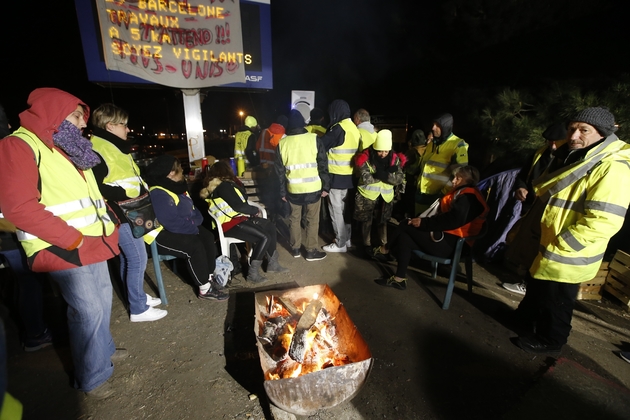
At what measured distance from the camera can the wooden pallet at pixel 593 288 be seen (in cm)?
338

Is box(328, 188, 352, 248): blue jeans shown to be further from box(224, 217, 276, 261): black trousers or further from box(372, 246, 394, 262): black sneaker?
box(224, 217, 276, 261): black trousers

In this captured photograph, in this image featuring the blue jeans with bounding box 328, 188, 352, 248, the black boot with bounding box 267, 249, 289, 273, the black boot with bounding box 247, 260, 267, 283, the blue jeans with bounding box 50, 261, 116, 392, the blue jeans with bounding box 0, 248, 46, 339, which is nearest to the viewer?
the blue jeans with bounding box 50, 261, 116, 392

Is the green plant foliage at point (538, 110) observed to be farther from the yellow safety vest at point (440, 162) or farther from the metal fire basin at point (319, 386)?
the metal fire basin at point (319, 386)

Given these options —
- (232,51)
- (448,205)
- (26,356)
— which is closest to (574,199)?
(448,205)

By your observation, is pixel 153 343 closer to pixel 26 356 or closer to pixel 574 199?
pixel 26 356

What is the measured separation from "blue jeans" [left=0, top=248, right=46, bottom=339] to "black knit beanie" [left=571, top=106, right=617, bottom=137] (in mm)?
4476

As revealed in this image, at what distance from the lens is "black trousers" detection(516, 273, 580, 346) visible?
242cm

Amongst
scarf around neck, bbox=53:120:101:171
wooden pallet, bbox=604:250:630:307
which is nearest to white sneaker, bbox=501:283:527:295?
wooden pallet, bbox=604:250:630:307

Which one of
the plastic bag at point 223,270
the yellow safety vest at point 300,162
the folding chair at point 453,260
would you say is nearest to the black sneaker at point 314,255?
the yellow safety vest at point 300,162

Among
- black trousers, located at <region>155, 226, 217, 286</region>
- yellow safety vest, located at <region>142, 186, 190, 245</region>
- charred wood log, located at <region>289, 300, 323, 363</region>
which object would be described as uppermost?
yellow safety vest, located at <region>142, 186, 190, 245</region>

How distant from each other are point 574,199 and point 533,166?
1.42 meters

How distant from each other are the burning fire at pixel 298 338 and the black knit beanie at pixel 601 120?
97.7 inches

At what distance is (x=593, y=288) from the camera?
11.2 feet

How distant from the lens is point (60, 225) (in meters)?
1.74
